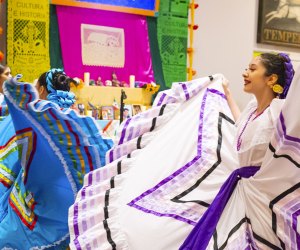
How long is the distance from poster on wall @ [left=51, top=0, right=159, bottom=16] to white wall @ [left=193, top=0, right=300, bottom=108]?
692mm

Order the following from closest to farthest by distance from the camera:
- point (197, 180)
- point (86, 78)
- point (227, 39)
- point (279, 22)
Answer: point (197, 180)
point (86, 78)
point (227, 39)
point (279, 22)

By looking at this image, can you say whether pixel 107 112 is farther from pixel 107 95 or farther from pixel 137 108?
pixel 137 108

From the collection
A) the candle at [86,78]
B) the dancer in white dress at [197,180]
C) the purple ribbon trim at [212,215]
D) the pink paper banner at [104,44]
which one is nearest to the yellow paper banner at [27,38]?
the pink paper banner at [104,44]

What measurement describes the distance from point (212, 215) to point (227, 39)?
465cm

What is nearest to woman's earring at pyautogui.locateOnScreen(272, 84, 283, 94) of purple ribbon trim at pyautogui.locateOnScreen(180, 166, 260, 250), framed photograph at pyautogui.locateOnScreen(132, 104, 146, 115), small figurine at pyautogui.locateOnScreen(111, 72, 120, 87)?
purple ribbon trim at pyautogui.locateOnScreen(180, 166, 260, 250)

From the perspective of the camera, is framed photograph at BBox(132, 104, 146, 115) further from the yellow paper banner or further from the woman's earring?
the woman's earring

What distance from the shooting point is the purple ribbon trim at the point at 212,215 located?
1314mm

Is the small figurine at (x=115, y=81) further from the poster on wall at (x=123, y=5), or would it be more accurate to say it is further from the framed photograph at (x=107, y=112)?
the poster on wall at (x=123, y=5)

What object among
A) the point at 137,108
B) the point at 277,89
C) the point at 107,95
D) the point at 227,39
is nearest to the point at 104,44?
the point at 107,95

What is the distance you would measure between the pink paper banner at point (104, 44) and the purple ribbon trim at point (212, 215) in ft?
11.5

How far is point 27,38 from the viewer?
4.46m

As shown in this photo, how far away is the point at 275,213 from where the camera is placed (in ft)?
4.07

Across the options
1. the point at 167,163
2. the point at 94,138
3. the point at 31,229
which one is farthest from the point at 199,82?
the point at 31,229

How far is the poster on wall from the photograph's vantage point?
4.72 metres
